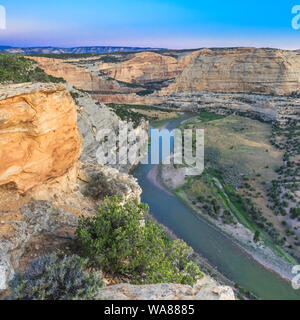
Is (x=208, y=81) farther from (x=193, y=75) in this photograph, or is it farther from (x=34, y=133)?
(x=34, y=133)

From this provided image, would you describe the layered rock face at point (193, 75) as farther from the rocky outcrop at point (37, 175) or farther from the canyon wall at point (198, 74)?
the rocky outcrop at point (37, 175)

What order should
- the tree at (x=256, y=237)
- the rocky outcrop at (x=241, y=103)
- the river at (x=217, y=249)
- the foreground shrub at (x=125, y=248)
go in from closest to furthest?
the foreground shrub at (x=125, y=248), the river at (x=217, y=249), the tree at (x=256, y=237), the rocky outcrop at (x=241, y=103)

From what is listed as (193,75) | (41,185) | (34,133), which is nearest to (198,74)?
(193,75)

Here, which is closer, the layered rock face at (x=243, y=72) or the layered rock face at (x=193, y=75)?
the layered rock face at (x=243, y=72)

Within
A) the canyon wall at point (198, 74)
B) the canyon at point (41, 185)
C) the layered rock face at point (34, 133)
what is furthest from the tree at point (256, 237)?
the canyon wall at point (198, 74)

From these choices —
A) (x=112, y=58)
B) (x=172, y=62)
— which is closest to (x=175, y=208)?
(x=112, y=58)

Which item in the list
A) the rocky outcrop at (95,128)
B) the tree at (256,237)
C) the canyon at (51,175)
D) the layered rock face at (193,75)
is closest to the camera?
the canyon at (51,175)
